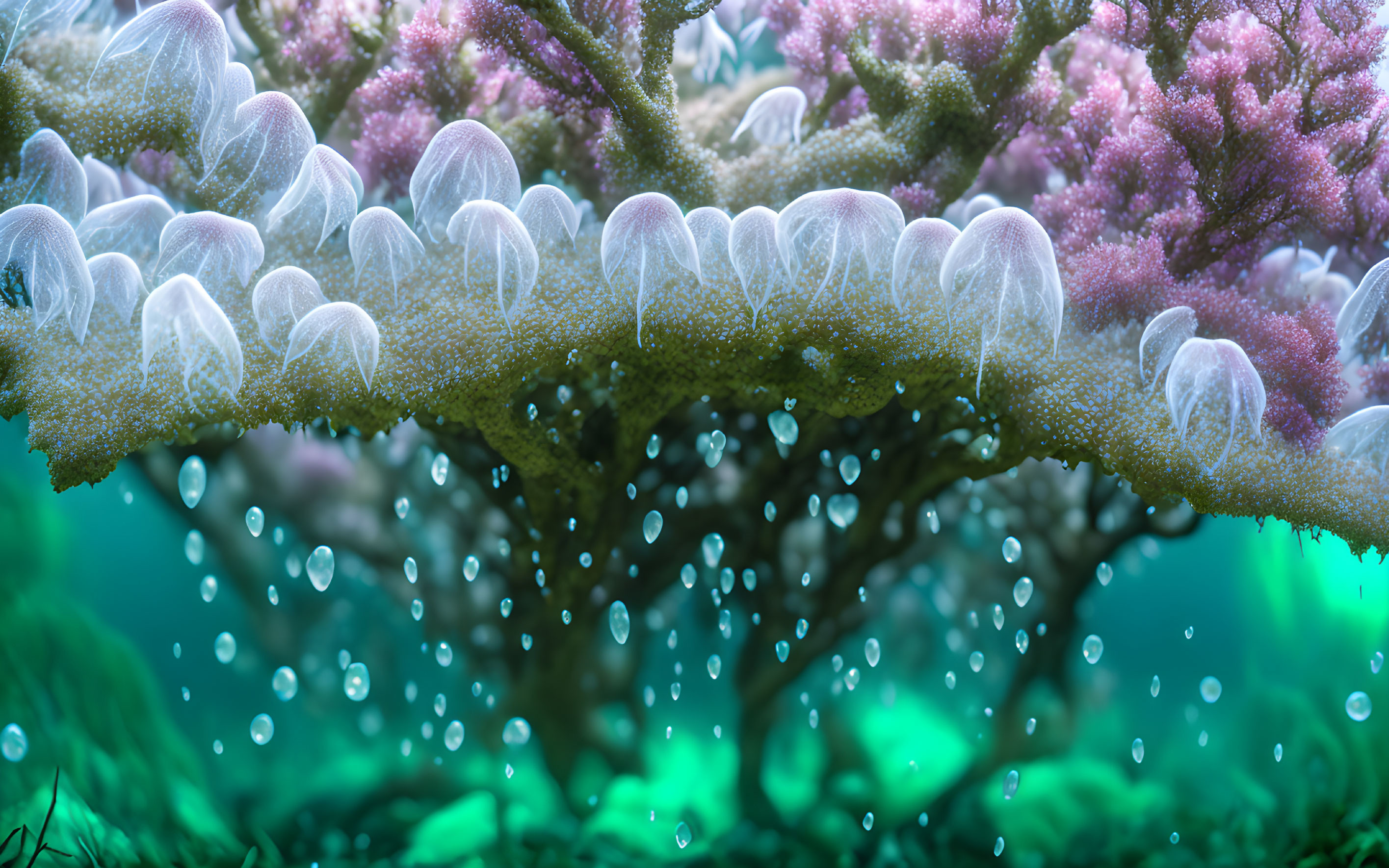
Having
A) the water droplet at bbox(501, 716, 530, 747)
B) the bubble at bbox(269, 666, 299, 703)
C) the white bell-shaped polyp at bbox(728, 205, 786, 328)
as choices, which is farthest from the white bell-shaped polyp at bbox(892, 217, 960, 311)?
the bubble at bbox(269, 666, 299, 703)

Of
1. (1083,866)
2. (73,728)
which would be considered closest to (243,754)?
(73,728)

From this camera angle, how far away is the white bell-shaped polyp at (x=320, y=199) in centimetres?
144

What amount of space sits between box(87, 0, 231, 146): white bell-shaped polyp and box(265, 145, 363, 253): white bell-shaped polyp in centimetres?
22

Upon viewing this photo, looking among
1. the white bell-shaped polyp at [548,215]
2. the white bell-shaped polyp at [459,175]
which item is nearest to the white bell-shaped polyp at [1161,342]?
the white bell-shaped polyp at [548,215]

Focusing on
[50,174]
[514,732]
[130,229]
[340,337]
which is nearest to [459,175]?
[340,337]

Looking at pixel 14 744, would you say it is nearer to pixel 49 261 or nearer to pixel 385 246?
pixel 49 261

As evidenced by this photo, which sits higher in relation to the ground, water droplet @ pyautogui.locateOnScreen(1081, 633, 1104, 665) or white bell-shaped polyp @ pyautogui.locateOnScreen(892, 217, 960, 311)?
white bell-shaped polyp @ pyautogui.locateOnScreen(892, 217, 960, 311)

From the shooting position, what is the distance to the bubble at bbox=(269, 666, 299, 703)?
1574 mm

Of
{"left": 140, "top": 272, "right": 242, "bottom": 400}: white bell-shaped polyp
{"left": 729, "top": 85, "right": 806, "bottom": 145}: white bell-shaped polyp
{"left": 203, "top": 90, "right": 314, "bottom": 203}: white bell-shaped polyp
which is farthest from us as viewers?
{"left": 729, "top": 85, "right": 806, "bottom": 145}: white bell-shaped polyp

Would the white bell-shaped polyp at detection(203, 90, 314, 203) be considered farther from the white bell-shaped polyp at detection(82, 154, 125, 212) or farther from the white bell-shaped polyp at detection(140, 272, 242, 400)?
the white bell-shaped polyp at detection(82, 154, 125, 212)

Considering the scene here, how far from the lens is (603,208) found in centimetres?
179

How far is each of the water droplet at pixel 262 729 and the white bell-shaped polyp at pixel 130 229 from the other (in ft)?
2.83

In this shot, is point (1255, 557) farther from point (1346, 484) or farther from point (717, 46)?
point (717, 46)

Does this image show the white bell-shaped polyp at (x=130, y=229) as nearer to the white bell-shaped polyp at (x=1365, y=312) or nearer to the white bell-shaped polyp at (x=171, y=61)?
the white bell-shaped polyp at (x=171, y=61)
